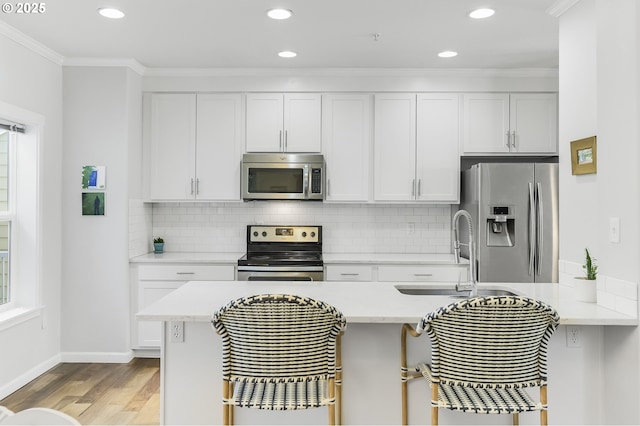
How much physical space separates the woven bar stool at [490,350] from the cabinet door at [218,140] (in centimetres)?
291

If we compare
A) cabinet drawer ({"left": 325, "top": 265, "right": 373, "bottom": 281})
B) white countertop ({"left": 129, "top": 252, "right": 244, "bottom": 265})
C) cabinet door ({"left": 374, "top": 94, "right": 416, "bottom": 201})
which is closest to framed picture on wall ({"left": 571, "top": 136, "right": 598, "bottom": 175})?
cabinet door ({"left": 374, "top": 94, "right": 416, "bottom": 201})

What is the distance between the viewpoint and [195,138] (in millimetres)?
4355

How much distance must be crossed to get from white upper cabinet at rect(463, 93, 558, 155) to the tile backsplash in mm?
758

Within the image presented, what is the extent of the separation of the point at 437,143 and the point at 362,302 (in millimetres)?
2441

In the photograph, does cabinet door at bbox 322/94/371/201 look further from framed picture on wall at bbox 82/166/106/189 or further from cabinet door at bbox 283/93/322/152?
framed picture on wall at bbox 82/166/106/189

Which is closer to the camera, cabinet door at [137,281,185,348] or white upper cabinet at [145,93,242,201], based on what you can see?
cabinet door at [137,281,185,348]

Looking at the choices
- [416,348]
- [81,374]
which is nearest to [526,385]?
[416,348]

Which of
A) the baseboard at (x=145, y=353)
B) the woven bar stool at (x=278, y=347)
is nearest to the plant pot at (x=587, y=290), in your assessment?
the woven bar stool at (x=278, y=347)

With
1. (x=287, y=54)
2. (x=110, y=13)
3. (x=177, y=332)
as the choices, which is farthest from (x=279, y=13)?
(x=177, y=332)

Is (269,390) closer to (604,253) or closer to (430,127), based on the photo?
(604,253)

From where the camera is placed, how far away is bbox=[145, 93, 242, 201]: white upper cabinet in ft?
14.3

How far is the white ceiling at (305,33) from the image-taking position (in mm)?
2990

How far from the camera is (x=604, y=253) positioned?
2.23 m

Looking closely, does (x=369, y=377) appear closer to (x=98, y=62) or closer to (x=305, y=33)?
(x=305, y=33)
